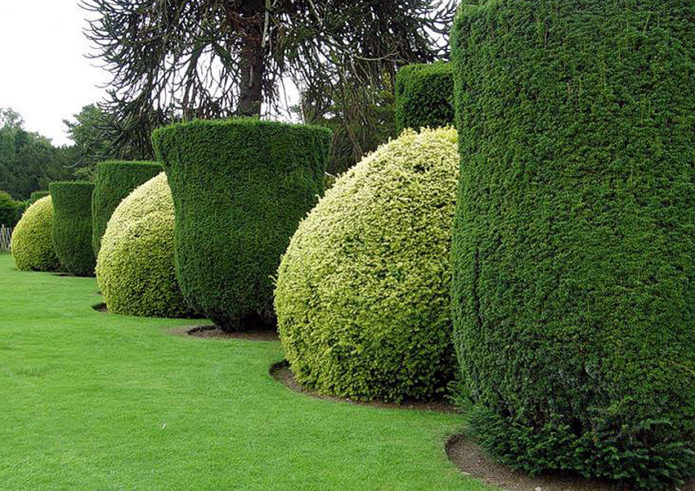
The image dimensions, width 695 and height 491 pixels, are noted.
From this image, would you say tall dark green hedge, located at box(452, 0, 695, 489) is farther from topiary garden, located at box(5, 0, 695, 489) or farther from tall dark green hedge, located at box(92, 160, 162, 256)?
tall dark green hedge, located at box(92, 160, 162, 256)

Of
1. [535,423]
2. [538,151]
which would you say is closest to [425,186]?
[538,151]

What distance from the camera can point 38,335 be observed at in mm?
8438

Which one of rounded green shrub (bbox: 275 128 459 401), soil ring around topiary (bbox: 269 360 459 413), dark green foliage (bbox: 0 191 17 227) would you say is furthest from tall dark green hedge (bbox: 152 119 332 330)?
dark green foliage (bbox: 0 191 17 227)

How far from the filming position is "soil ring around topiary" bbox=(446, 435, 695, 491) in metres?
3.75

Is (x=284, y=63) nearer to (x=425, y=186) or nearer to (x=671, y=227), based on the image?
(x=425, y=186)

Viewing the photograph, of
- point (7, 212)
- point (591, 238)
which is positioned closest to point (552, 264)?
point (591, 238)

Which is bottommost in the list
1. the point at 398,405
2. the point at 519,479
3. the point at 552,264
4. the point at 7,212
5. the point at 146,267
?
the point at 398,405

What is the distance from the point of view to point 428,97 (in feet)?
26.0

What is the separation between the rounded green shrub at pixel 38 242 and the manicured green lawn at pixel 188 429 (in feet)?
44.7

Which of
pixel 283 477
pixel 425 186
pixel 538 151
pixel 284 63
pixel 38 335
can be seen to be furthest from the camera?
pixel 284 63

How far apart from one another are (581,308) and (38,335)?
7.14 meters

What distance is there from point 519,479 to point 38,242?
1956 cm

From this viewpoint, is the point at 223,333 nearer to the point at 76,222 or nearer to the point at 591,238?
the point at 591,238

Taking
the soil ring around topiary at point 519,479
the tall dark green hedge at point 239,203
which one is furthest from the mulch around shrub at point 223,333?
the soil ring around topiary at point 519,479
